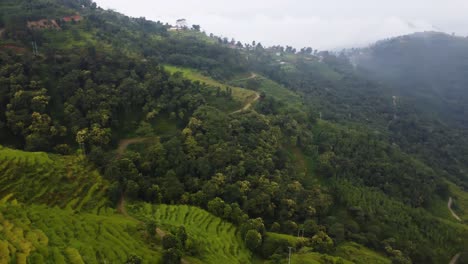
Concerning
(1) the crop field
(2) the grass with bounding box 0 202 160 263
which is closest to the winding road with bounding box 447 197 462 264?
(1) the crop field

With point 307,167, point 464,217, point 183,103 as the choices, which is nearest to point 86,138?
point 183,103

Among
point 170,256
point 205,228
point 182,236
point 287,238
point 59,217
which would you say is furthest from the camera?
point 287,238

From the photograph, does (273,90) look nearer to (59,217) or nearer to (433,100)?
(59,217)

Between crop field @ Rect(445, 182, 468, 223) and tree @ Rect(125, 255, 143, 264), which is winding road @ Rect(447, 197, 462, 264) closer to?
crop field @ Rect(445, 182, 468, 223)

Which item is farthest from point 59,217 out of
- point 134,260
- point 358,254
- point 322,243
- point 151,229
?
point 358,254

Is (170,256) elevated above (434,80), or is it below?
below

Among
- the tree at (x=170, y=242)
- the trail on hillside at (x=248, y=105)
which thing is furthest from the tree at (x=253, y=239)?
the trail on hillside at (x=248, y=105)

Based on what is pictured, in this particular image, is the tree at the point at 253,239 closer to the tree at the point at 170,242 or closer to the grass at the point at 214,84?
the tree at the point at 170,242
